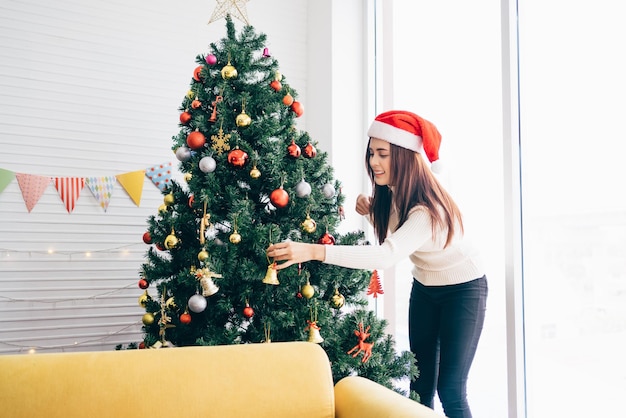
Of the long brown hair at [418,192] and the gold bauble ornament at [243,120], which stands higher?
the gold bauble ornament at [243,120]

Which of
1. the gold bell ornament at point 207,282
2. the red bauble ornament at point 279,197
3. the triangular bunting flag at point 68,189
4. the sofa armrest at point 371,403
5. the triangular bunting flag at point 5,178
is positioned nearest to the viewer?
the sofa armrest at point 371,403

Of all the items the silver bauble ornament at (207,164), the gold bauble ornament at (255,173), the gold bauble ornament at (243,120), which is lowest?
the gold bauble ornament at (255,173)

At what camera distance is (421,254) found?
2109 mm

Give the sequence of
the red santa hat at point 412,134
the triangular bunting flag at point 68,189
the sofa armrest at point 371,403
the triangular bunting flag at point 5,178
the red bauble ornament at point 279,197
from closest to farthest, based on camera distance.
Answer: the sofa armrest at point 371,403 < the red bauble ornament at point 279,197 < the red santa hat at point 412,134 < the triangular bunting flag at point 5,178 < the triangular bunting flag at point 68,189

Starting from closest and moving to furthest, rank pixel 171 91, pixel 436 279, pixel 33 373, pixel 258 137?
1. pixel 33 373
2. pixel 258 137
3. pixel 436 279
4. pixel 171 91

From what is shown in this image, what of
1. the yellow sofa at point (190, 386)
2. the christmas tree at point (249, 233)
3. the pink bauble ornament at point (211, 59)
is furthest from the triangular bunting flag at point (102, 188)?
the yellow sofa at point (190, 386)

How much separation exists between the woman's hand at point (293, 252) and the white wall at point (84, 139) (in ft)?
4.81

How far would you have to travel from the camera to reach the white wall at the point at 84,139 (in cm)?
270

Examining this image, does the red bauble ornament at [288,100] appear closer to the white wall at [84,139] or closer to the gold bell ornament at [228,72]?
the gold bell ornament at [228,72]

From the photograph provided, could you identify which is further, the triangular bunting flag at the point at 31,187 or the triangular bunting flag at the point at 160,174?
the triangular bunting flag at the point at 160,174

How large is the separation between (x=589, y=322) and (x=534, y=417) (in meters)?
0.53

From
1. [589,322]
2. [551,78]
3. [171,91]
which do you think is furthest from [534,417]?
[171,91]

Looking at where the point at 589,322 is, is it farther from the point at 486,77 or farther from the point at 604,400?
the point at 486,77

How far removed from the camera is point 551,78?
2143 mm
